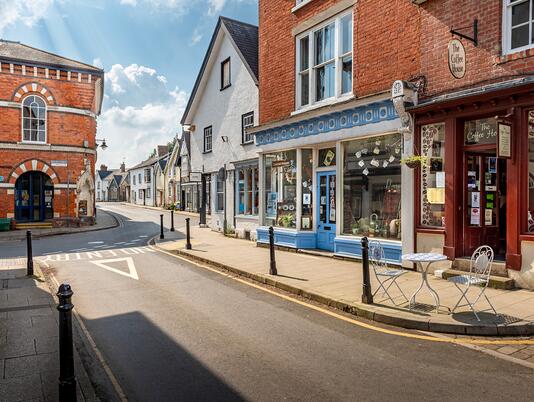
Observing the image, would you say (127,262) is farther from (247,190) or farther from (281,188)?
(247,190)

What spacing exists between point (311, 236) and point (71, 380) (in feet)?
33.9

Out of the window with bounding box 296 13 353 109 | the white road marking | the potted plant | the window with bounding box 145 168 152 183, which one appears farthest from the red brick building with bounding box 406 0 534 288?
the window with bounding box 145 168 152 183

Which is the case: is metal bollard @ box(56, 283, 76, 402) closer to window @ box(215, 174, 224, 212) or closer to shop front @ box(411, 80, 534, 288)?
shop front @ box(411, 80, 534, 288)

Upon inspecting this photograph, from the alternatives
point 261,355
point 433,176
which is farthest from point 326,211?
point 261,355

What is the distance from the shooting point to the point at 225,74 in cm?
2111

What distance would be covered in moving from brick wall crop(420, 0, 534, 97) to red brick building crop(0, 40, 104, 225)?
22.5 metres

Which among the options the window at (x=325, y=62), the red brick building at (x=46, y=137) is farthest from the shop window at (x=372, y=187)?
the red brick building at (x=46, y=137)

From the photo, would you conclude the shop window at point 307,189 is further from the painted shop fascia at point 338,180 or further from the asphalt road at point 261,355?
the asphalt road at point 261,355

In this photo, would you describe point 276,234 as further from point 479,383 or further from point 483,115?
point 479,383

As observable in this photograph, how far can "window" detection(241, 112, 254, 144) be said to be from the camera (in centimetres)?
1882

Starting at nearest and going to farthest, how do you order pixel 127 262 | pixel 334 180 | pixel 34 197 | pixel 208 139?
pixel 127 262 → pixel 334 180 → pixel 208 139 → pixel 34 197

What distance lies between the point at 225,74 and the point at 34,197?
1466 centimetres

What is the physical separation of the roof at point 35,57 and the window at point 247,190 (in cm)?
1437

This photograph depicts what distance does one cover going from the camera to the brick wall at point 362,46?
1045cm
